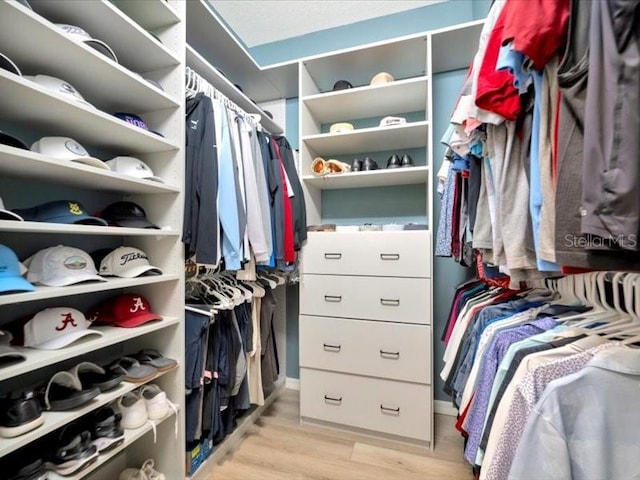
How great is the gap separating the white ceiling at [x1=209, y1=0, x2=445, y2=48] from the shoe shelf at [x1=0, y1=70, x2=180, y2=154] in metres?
1.33

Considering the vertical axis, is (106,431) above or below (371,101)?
below

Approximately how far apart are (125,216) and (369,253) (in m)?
1.12

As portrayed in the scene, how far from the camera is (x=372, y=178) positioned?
1800mm

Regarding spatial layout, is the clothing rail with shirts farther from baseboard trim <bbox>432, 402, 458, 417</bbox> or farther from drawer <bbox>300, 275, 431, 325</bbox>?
baseboard trim <bbox>432, 402, 458, 417</bbox>

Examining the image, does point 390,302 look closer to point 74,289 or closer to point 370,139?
point 370,139

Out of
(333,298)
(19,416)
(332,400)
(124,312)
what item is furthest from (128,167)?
(332,400)

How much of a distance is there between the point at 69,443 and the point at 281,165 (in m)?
1.37

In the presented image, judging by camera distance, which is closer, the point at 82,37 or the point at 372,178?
the point at 82,37

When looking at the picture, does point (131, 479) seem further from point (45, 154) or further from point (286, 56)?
point (286, 56)

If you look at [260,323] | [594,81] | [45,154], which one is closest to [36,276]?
[45,154]

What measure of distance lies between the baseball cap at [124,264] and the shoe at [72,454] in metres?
0.49

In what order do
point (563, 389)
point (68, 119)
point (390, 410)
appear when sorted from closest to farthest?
point (563, 389) < point (68, 119) < point (390, 410)

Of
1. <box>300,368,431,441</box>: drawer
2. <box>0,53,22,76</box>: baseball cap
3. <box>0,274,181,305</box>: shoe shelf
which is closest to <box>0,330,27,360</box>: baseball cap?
<box>0,274,181,305</box>: shoe shelf

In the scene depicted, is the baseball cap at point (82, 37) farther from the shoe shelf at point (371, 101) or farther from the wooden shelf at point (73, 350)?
the shoe shelf at point (371, 101)
